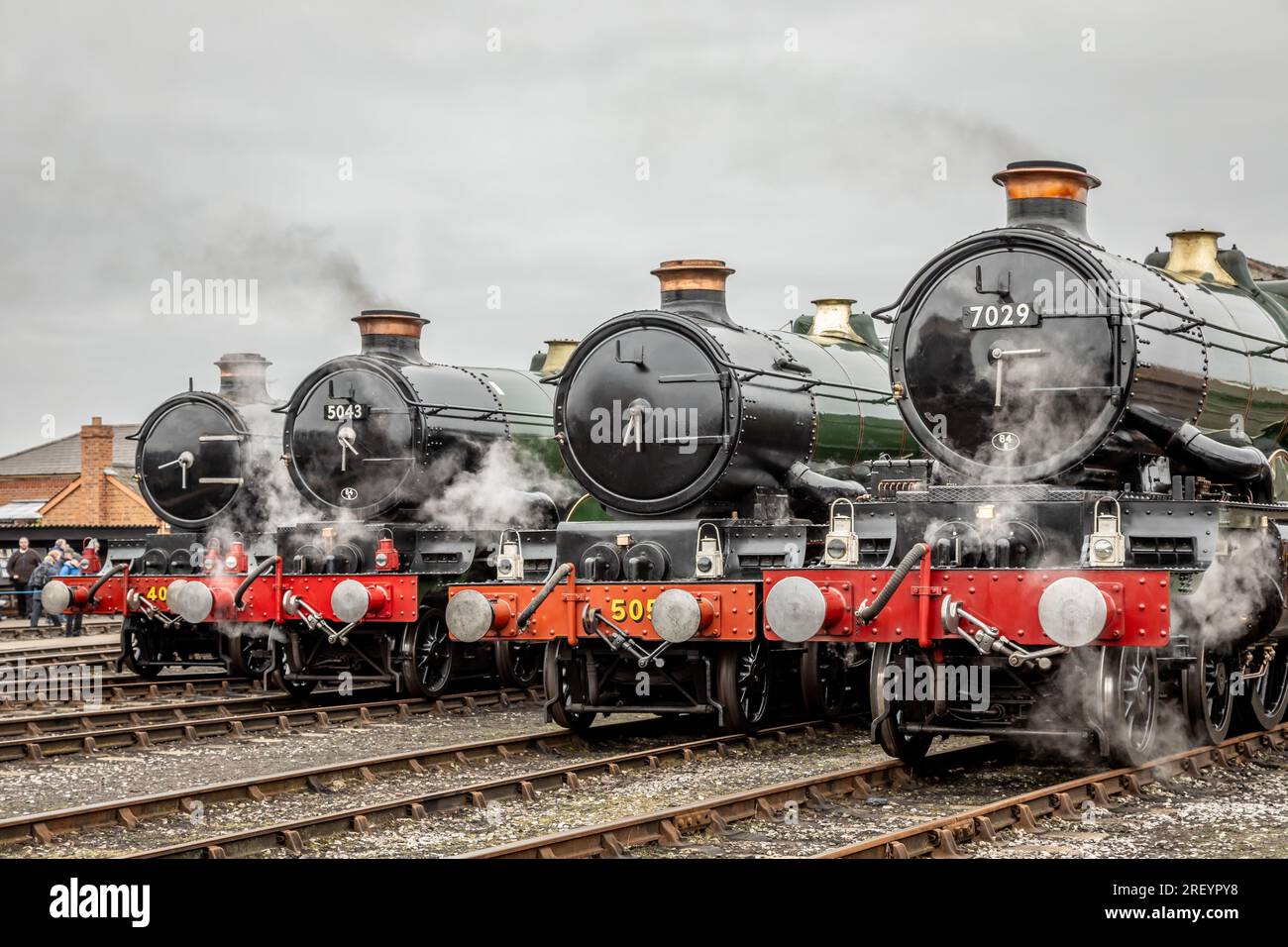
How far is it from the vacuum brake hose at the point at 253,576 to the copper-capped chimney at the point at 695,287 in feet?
14.2

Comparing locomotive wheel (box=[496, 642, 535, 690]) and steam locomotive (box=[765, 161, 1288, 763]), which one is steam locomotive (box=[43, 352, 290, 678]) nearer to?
locomotive wheel (box=[496, 642, 535, 690])

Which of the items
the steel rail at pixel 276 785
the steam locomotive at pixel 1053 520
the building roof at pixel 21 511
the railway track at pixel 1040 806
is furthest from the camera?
the building roof at pixel 21 511

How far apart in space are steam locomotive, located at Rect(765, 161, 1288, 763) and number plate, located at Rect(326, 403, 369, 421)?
17.9 feet

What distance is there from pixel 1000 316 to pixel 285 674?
767 centimetres

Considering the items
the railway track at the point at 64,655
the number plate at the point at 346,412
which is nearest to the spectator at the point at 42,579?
the railway track at the point at 64,655

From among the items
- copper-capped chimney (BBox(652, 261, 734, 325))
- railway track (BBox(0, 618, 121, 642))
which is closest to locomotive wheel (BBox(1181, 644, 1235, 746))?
copper-capped chimney (BBox(652, 261, 734, 325))

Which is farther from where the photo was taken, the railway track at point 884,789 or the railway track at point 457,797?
the railway track at point 457,797

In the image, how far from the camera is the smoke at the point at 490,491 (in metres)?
13.5

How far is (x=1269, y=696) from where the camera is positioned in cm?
1085

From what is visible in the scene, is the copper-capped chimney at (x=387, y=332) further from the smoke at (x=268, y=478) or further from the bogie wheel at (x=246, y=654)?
the bogie wheel at (x=246, y=654)

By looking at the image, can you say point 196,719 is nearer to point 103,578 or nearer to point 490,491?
point 103,578

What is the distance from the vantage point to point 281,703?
44.9ft

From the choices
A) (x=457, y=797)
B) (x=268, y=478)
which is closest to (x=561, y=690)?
(x=457, y=797)

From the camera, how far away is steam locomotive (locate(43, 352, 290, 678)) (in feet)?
49.3
